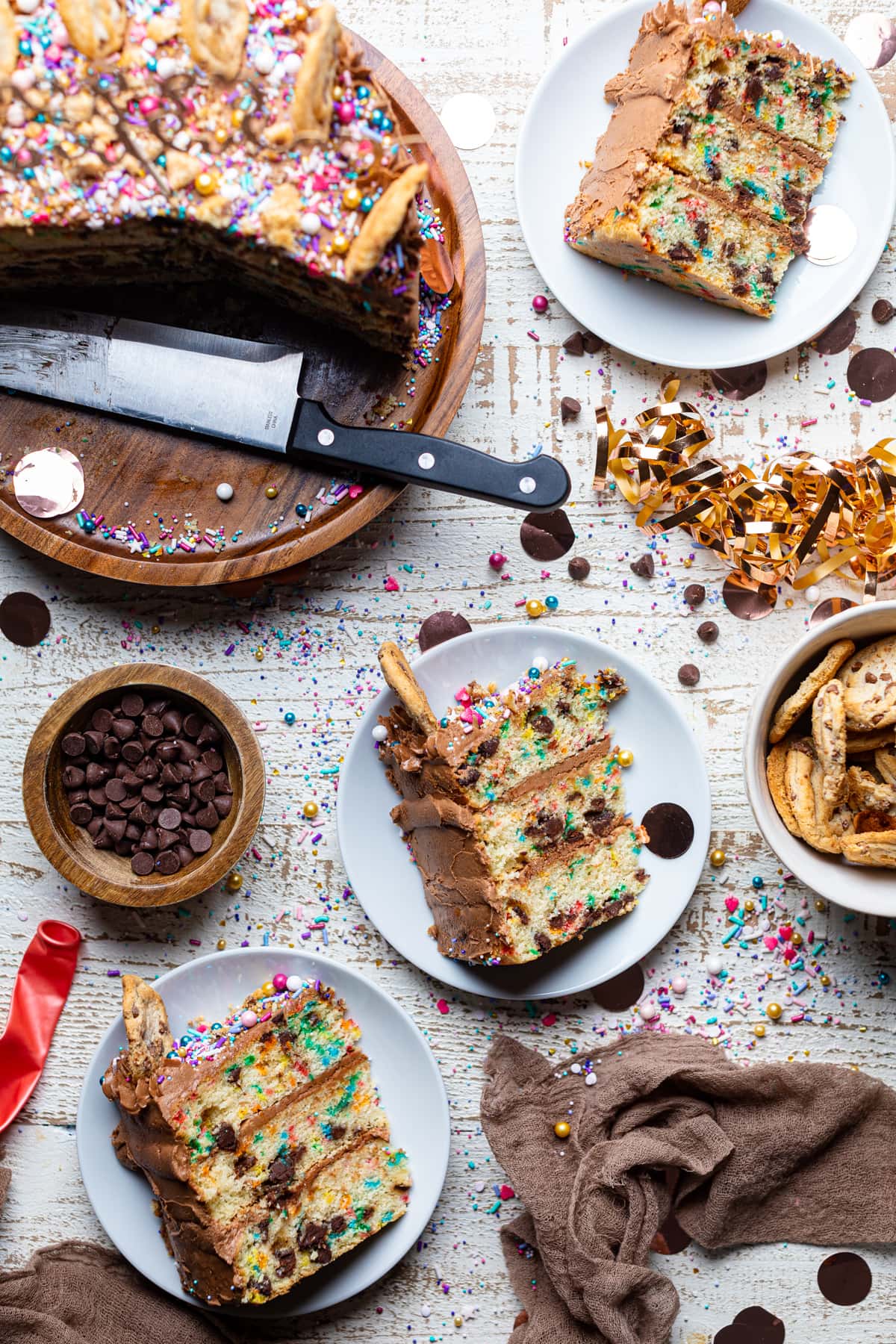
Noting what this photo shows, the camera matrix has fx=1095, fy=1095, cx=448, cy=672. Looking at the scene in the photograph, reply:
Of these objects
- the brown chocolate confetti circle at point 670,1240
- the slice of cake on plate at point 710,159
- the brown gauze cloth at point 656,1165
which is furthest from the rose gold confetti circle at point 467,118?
the brown chocolate confetti circle at point 670,1240

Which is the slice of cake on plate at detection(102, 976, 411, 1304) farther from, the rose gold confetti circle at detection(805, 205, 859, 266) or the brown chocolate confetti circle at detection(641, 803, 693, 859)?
the rose gold confetti circle at detection(805, 205, 859, 266)

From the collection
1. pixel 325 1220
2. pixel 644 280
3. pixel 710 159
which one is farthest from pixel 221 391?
pixel 325 1220

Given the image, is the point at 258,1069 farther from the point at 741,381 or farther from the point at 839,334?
the point at 839,334

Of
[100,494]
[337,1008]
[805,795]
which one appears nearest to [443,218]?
[100,494]

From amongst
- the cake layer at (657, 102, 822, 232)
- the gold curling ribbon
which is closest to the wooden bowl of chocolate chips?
the gold curling ribbon

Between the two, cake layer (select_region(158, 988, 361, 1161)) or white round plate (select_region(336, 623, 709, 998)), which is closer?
cake layer (select_region(158, 988, 361, 1161))

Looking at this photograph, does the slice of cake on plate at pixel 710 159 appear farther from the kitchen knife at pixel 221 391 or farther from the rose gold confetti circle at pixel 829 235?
the kitchen knife at pixel 221 391
